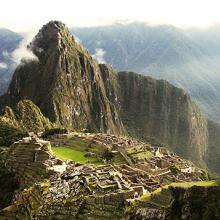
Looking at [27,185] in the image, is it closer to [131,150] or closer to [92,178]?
[92,178]

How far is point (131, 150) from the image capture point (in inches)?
5497

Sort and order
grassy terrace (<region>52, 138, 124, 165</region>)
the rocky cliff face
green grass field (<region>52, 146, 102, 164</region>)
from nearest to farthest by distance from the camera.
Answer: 1. the rocky cliff face
2. green grass field (<region>52, 146, 102, 164</region>)
3. grassy terrace (<region>52, 138, 124, 165</region>)

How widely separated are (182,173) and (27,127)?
9761 cm

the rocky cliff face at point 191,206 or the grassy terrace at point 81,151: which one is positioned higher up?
the rocky cliff face at point 191,206

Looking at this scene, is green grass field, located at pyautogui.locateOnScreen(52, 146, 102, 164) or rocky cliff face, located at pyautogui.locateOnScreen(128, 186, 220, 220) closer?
rocky cliff face, located at pyautogui.locateOnScreen(128, 186, 220, 220)

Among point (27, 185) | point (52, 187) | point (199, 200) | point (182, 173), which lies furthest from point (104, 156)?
point (199, 200)

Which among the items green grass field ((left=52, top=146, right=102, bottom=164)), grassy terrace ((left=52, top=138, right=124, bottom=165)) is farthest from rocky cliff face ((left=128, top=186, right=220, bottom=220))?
green grass field ((left=52, top=146, right=102, bottom=164))

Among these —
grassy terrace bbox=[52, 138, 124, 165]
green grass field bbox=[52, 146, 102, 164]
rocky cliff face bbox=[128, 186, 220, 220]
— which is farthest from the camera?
grassy terrace bbox=[52, 138, 124, 165]

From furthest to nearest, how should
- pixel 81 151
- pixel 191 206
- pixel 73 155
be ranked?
pixel 81 151
pixel 73 155
pixel 191 206

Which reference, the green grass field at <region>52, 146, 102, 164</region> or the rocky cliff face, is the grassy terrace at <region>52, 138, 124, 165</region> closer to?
the green grass field at <region>52, 146, 102, 164</region>

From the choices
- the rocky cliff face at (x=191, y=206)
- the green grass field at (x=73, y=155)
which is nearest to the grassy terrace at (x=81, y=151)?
the green grass field at (x=73, y=155)

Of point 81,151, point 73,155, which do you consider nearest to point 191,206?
point 73,155

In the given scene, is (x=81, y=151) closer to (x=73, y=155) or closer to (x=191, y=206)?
(x=73, y=155)

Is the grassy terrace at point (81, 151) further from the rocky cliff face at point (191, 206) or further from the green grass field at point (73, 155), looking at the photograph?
the rocky cliff face at point (191, 206)
